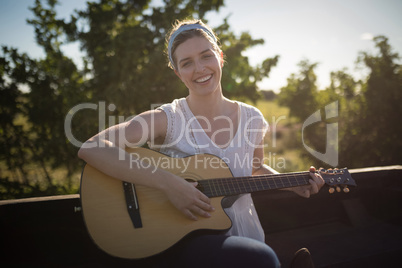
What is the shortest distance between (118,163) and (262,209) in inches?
70.1

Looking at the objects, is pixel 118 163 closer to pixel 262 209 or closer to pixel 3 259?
pixel 3 259

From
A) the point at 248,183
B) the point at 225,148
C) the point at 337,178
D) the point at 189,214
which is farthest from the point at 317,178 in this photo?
the point at 189,214

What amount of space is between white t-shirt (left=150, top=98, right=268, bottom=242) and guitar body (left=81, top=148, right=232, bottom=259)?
195 millimetres

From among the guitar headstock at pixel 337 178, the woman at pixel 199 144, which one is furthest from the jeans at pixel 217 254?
the guitar headstock at pixel 337 178

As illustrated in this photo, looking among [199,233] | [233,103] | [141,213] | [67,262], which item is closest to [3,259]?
[67,262]

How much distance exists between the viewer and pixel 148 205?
5.24ft

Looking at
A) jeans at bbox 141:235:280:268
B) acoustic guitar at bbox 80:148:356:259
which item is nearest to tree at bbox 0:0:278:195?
acoustic guitar at bbox 80:148:356:259

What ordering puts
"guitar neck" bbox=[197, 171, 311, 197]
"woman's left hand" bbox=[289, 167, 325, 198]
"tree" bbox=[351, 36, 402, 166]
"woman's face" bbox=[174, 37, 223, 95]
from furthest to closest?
1. "tree" bbox=[351, 36, 402, 166]
2. "woman's left hand" bbox=[289, 167, 325, 198]
3. "woman's face" bbox=[174, 37, 223, 95]
4. "guitar neck" bbox=[197, 171, 311, 197]

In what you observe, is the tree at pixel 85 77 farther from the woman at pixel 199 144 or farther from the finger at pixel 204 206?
the finger at pixel 204 206

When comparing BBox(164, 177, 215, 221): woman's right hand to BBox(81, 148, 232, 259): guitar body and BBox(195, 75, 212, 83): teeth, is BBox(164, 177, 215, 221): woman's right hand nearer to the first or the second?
BBox(81, 148, 232, 259): guitar body

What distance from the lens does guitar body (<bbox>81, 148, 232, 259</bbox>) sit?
1.40 meters

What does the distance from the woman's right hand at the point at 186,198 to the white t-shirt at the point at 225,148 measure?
33cm

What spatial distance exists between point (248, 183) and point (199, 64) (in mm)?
1012

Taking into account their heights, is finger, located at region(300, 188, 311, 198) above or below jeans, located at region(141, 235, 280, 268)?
above
